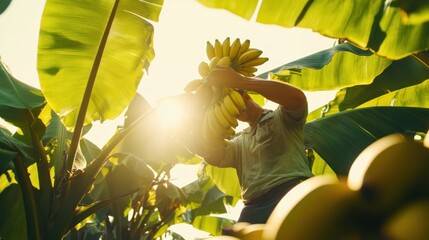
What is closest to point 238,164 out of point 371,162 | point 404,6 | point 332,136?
point 332,136

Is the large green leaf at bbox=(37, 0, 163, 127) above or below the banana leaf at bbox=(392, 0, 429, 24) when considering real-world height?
below

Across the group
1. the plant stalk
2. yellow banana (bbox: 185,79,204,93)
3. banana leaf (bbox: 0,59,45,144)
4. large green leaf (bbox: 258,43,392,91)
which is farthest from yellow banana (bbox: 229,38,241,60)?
the plant stalk

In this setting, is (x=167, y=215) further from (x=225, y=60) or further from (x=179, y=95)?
(x=225, y=60)

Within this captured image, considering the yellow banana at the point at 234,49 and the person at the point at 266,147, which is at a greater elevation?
the yellow banana at the point at 234,49

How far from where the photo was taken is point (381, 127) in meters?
2.35

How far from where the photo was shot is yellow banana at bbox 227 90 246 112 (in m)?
1.87

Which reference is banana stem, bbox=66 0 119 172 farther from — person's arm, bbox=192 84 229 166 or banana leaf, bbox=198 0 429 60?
banana leaf, bbox=198 0 429 60

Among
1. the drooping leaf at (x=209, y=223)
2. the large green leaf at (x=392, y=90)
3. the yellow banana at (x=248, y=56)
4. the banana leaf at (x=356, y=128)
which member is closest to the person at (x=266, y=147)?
the yellow banana at (x=248, y=56)

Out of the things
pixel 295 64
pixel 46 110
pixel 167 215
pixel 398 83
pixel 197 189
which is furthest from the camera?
pixel 167 215

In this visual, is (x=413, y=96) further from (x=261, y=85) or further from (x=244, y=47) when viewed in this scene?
(x=261, y=85)

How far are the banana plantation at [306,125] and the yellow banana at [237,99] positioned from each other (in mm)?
227

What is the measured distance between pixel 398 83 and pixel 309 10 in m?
1.46

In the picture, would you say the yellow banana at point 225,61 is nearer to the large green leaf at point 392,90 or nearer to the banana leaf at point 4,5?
the large green leaf at point 392,90

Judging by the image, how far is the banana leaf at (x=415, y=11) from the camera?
1305 millimetres
